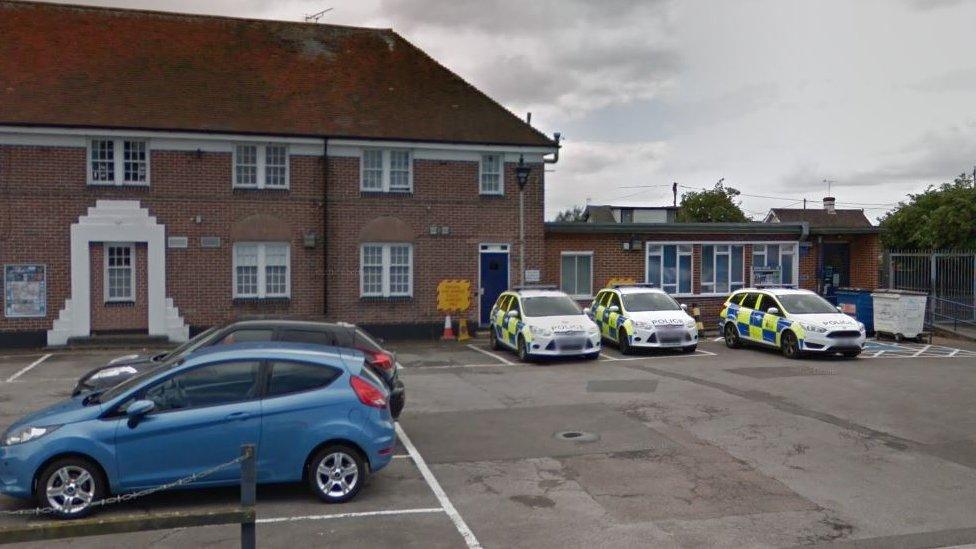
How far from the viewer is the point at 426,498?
26.8ft

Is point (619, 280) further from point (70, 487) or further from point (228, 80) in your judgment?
point (70, 487)

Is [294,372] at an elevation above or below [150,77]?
below

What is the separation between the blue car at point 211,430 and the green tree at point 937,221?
102 ft

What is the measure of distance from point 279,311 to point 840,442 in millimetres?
15690

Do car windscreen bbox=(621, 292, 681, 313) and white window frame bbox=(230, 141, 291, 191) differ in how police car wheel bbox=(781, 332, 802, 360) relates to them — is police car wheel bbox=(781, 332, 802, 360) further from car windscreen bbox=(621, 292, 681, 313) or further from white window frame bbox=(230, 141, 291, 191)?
white window frame bbox=(230, 141, 291, 191)

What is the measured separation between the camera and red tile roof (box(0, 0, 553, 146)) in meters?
21.4


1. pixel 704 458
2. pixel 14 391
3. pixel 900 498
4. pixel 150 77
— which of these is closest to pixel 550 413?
pixel 704 458

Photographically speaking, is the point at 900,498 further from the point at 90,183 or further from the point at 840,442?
the point at 90,183

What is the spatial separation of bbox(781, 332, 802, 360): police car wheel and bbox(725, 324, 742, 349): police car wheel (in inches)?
72.3

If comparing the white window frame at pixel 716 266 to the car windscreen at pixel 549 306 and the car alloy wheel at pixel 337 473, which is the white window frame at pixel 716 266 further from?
the car alloy wheel at pixel 337 473

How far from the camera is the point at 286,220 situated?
73.6ft

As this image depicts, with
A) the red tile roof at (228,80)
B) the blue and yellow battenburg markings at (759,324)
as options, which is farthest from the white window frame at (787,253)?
the red tile roof at (228,80)

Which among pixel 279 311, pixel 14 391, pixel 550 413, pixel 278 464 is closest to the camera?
pixel 278 464

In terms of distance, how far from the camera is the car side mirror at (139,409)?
24.1 feet
